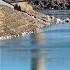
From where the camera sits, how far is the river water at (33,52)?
62.8 feet

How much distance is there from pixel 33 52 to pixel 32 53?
44 cm

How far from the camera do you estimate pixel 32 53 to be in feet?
79.4

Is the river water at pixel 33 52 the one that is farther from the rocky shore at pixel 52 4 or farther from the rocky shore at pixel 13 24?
the rocky shore at pixel 52 4

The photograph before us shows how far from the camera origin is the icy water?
19.1 metres

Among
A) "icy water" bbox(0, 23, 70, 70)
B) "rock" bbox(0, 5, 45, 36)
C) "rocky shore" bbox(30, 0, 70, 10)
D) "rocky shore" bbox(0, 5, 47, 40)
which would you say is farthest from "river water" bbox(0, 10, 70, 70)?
"rocky shore" bbox(30, 0, 70, 10)

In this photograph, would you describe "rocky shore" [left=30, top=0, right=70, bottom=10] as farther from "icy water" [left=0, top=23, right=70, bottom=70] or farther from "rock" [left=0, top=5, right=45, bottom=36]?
"icy water" [left=0, top=23, right=70, bottom=70]

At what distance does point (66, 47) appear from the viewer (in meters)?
27.2

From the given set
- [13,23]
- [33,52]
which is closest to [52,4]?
[13,23]

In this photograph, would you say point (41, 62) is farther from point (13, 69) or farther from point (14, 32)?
A: point (14, 32)

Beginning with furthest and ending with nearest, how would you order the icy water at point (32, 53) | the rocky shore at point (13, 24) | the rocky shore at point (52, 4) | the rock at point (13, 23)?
the rocky shore at point (52, 4) < the rock at point (13, 23) < the rocky shore at point (13, 24) < the icy water at point (32, 53)

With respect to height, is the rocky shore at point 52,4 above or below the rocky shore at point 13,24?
below

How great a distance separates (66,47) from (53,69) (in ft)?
32.2

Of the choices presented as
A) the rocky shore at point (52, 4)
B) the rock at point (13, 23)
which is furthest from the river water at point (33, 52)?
the rocky shore at point (52, 4)

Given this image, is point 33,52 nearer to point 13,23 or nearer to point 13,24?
point 13,24
